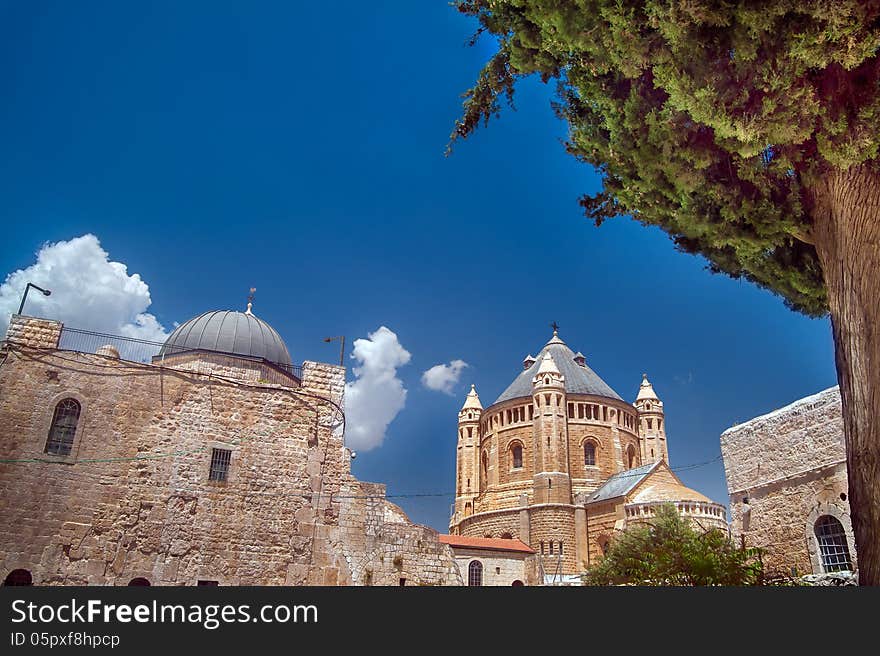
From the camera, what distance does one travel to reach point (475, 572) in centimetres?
2964

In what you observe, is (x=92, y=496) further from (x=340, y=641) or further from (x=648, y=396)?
(x=648, y=396)

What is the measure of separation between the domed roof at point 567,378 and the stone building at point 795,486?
29972 mm

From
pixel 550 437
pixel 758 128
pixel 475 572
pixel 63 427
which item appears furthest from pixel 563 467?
pixel 758 128

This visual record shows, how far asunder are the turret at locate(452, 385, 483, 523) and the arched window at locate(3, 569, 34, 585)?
119ft

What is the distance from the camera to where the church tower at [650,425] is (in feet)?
151

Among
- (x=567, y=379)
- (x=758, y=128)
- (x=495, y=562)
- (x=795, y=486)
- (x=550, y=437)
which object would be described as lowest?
(x=495, y=562)

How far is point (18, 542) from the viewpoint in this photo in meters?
13.5

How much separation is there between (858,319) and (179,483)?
49.1 feet

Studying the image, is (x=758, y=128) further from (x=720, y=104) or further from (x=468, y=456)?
(x=468, y=456)

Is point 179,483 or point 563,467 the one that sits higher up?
point 563,467

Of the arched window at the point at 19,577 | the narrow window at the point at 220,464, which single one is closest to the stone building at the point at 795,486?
the narrow window at the point at 220,464

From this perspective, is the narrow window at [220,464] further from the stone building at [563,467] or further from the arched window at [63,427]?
the stone building at [563,467]

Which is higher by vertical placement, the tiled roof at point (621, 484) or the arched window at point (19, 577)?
the tiled roof at point (621, 484)

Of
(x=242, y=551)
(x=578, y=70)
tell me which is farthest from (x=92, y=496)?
(x=578, y=70)
